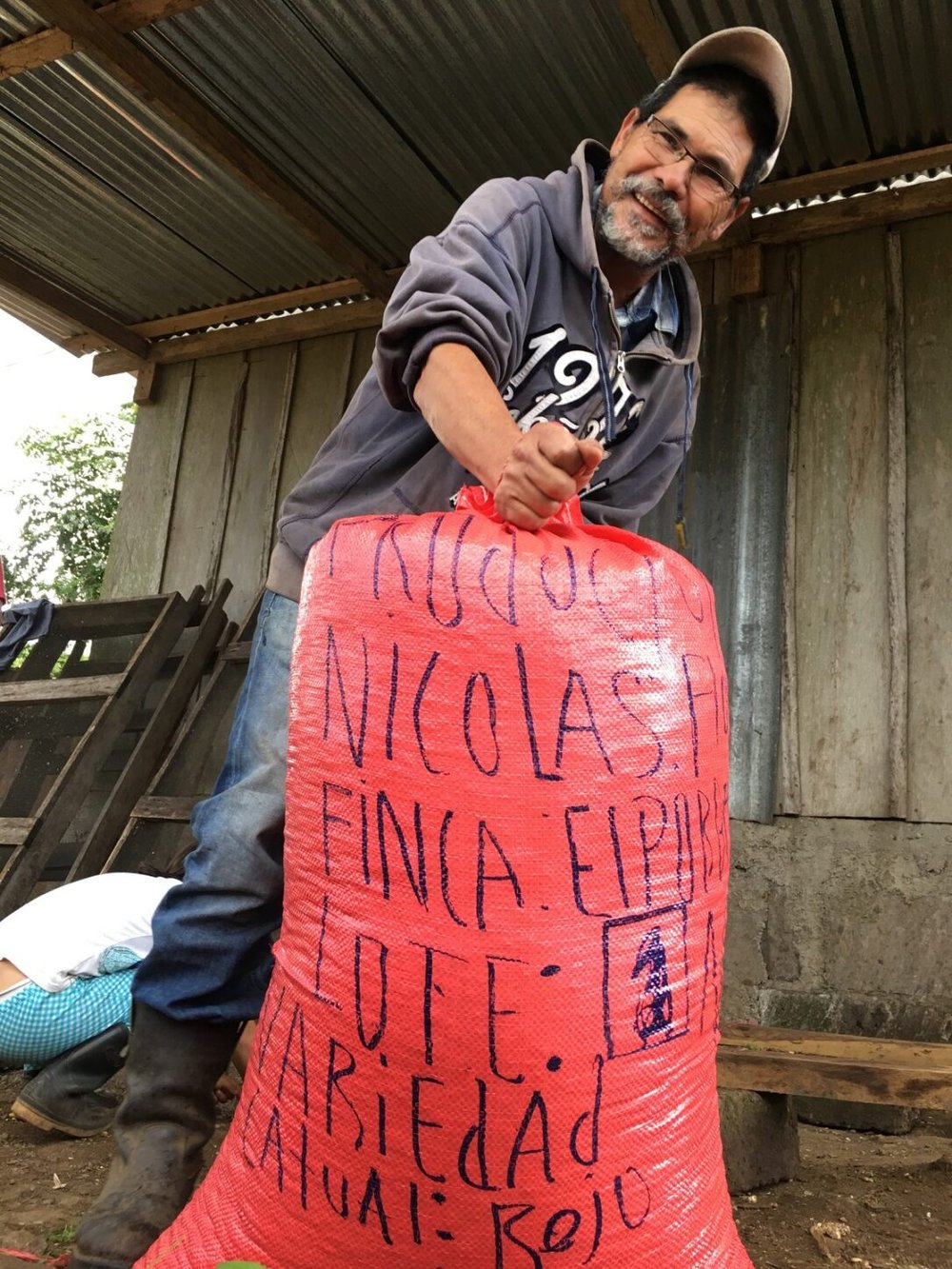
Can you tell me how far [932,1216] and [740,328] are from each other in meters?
3.67

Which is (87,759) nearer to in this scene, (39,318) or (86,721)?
(86,721)

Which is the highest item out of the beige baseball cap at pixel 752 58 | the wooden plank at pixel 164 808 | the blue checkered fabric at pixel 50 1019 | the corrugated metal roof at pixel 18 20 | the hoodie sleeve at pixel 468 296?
the corrugated metal roof at pixel 18 20

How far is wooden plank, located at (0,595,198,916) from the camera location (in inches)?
159

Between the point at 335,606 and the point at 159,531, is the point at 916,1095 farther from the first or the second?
the point at 159,531

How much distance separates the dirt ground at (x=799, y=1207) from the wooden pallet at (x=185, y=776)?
1656mm

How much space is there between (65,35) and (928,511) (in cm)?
379

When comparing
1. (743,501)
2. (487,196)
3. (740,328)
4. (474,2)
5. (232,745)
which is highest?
(474,2)

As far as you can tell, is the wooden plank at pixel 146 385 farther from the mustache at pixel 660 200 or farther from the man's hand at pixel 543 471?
the man's hand at pixel 543 471

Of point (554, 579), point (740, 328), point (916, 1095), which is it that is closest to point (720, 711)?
point (554, 579)

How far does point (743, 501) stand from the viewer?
444 centimetres

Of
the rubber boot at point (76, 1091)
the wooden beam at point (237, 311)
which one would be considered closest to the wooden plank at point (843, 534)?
the wooden beam at point (237, 311)

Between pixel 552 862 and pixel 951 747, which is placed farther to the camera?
pixel 951 747

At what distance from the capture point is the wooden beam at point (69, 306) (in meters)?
5.34

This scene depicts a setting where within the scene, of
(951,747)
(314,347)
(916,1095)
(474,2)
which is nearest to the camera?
(916,1095)
